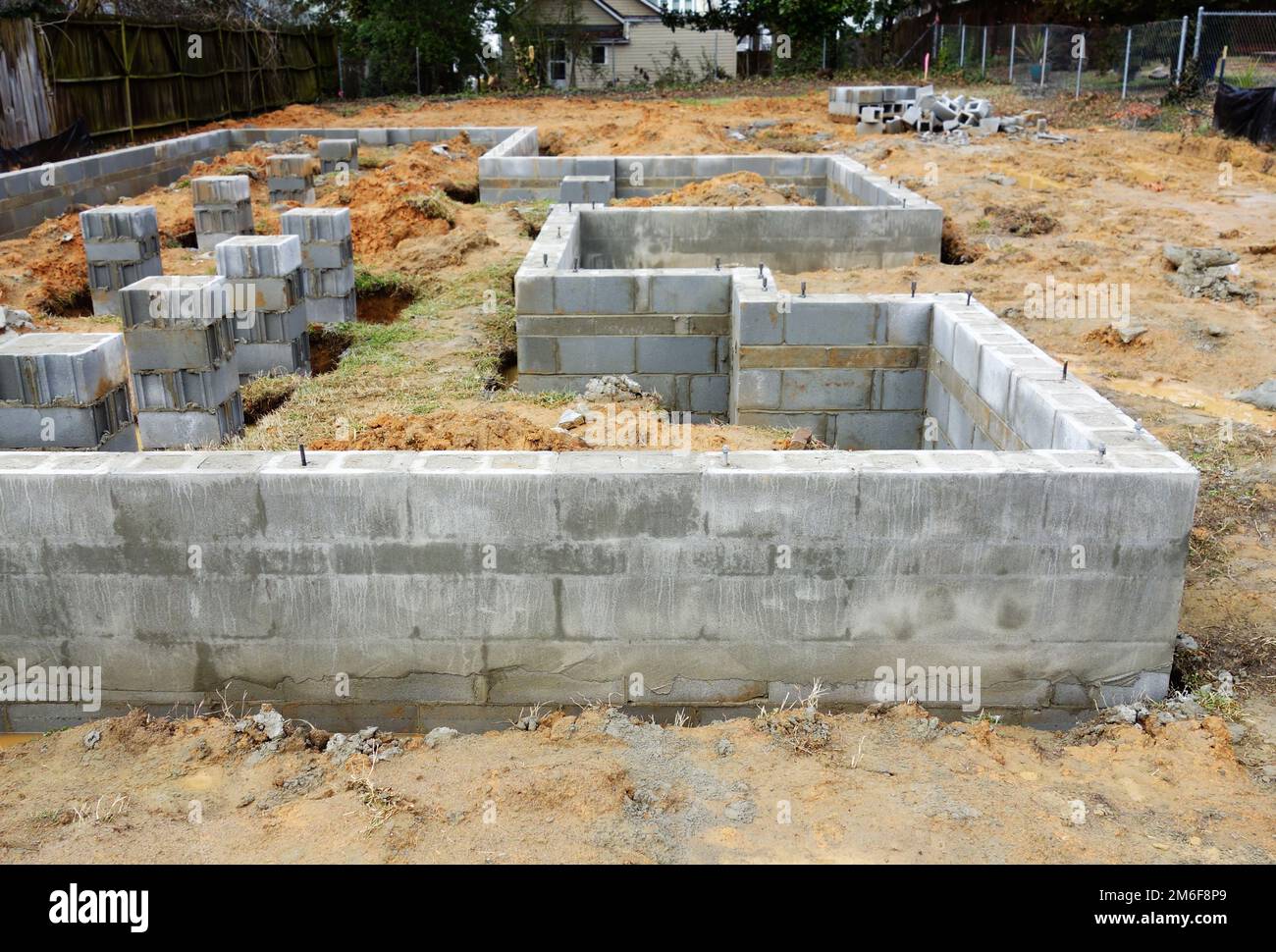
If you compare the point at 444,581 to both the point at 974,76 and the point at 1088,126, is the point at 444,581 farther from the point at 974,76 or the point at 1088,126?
the point at 974,76

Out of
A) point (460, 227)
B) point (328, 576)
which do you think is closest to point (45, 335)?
point (328, 576)

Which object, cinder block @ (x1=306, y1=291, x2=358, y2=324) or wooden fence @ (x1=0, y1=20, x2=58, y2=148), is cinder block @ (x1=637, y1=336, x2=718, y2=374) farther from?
wooden fence @ (x1=0, y1=20, x2=58, y2=148)

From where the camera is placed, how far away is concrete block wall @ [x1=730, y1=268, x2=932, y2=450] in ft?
28.7

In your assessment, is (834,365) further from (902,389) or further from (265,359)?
(265,359)

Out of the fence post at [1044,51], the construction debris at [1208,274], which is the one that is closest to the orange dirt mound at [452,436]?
the construction debris at [1208,274]

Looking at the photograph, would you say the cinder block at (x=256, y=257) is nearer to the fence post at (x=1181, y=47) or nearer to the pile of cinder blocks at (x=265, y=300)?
the pile of cinder blocks at (x=265, y=300)

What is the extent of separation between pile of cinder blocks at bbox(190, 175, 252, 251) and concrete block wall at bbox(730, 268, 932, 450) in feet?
27.1

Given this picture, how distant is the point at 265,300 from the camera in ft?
33.6

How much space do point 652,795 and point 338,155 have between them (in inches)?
741

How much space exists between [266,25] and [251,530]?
95.2ft

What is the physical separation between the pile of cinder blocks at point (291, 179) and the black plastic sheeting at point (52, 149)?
12.7 ft

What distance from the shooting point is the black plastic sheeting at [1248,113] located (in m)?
19.4

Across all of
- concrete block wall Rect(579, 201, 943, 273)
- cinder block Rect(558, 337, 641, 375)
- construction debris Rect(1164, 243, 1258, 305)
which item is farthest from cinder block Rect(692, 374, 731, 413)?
construction debris Rect(1164, 243, 1258, 305)
